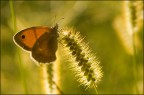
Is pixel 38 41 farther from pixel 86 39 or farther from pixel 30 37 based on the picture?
pixel 86 39

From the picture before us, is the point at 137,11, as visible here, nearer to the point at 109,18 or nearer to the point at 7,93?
the point at 7,93

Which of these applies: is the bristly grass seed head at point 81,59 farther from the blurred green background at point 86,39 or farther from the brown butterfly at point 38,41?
the blurred green background at point 86,39

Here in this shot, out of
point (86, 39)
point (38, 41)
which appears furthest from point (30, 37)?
point (86, 39)

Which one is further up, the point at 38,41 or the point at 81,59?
the point at 38,41

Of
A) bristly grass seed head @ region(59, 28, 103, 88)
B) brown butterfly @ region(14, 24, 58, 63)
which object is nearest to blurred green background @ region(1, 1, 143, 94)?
brown butterfly @ region(14, 24, 58, 63)

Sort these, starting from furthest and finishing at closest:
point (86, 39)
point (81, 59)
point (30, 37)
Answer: point (86, 39)
point (30, 37)
point (81, 59)

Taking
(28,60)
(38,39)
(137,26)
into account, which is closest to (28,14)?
(28,60)
